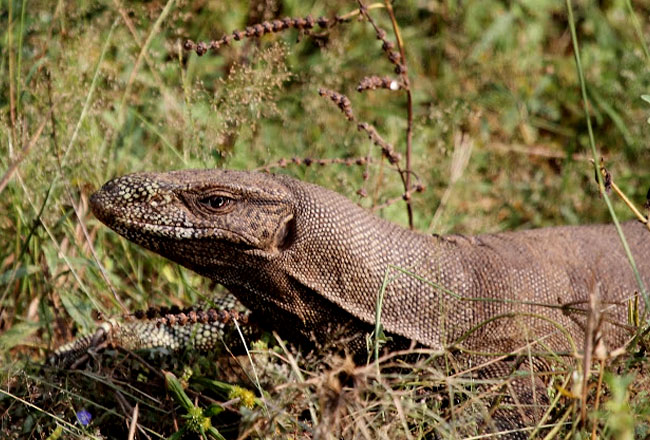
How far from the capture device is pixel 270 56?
3.90 metres

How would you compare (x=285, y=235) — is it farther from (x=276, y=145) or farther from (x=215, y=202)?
(x=276, y=145)

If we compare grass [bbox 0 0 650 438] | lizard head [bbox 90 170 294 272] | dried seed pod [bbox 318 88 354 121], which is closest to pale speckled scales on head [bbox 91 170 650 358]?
lizard head [bbox 90 170 294 272]

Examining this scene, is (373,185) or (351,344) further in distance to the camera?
(373,185)

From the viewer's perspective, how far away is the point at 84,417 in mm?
3117

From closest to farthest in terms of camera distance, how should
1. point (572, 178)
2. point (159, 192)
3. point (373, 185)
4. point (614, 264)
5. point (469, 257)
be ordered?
point (159, 192)
point (469, 257)
point (614, 264)
point (373, 185)
point (572, 178)

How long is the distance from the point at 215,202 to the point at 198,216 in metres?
0.08

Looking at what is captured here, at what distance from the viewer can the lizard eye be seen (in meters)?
3.15

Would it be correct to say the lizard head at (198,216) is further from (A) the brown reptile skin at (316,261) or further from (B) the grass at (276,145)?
(B) the grass at (276,145)

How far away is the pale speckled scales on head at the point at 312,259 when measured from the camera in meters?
3.14

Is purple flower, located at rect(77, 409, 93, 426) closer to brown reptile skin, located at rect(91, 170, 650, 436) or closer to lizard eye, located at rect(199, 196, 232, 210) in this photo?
brown reptile skin, located at rect(91, 170, 650, 436)

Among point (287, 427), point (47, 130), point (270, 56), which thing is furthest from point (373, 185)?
point (287, 427)

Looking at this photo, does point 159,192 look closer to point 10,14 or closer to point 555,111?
point 10,14

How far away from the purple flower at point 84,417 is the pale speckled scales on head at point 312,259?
641 mm

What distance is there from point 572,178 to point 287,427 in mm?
3242
